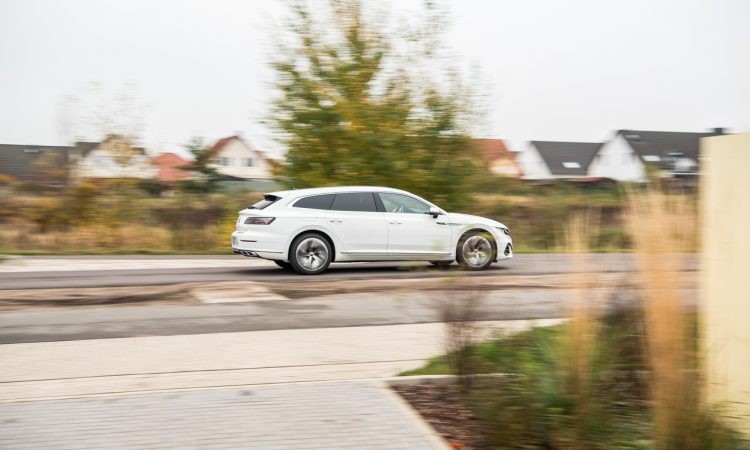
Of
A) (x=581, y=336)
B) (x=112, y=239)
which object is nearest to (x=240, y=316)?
(x=581, y=336)

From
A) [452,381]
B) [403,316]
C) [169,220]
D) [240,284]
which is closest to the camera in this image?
[452,381]

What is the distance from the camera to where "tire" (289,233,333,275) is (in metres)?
14.5

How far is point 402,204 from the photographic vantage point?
15.2 m

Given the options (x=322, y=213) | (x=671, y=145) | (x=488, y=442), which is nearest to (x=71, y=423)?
(x=488, y=442)

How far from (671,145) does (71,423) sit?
2765 inches

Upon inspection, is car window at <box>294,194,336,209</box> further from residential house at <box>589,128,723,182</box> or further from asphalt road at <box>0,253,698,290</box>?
residential house at <box>589,128,723,182</box>

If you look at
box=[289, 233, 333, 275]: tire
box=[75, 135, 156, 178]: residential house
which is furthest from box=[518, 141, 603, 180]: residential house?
box=[289, 233, 333, 275]: tire

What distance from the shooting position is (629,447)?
446 centimetres


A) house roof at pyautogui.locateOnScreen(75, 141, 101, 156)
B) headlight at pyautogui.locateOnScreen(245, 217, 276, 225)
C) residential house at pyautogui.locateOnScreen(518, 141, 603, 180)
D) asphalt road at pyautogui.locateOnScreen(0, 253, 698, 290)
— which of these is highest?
residential house at pyautogui.locateOnScreen(518, 141, 603, 180)

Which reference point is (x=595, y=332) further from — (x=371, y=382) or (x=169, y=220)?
(x=169, y=220)

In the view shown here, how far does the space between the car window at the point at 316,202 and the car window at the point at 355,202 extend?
0.38 ft

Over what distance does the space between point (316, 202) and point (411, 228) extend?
6.13 feet

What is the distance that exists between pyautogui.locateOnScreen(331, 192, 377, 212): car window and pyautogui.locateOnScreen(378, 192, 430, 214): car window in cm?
24

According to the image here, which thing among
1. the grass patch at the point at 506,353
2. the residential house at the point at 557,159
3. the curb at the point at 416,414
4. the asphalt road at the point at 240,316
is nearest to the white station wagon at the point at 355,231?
the asphalt road at the point at 240,316
